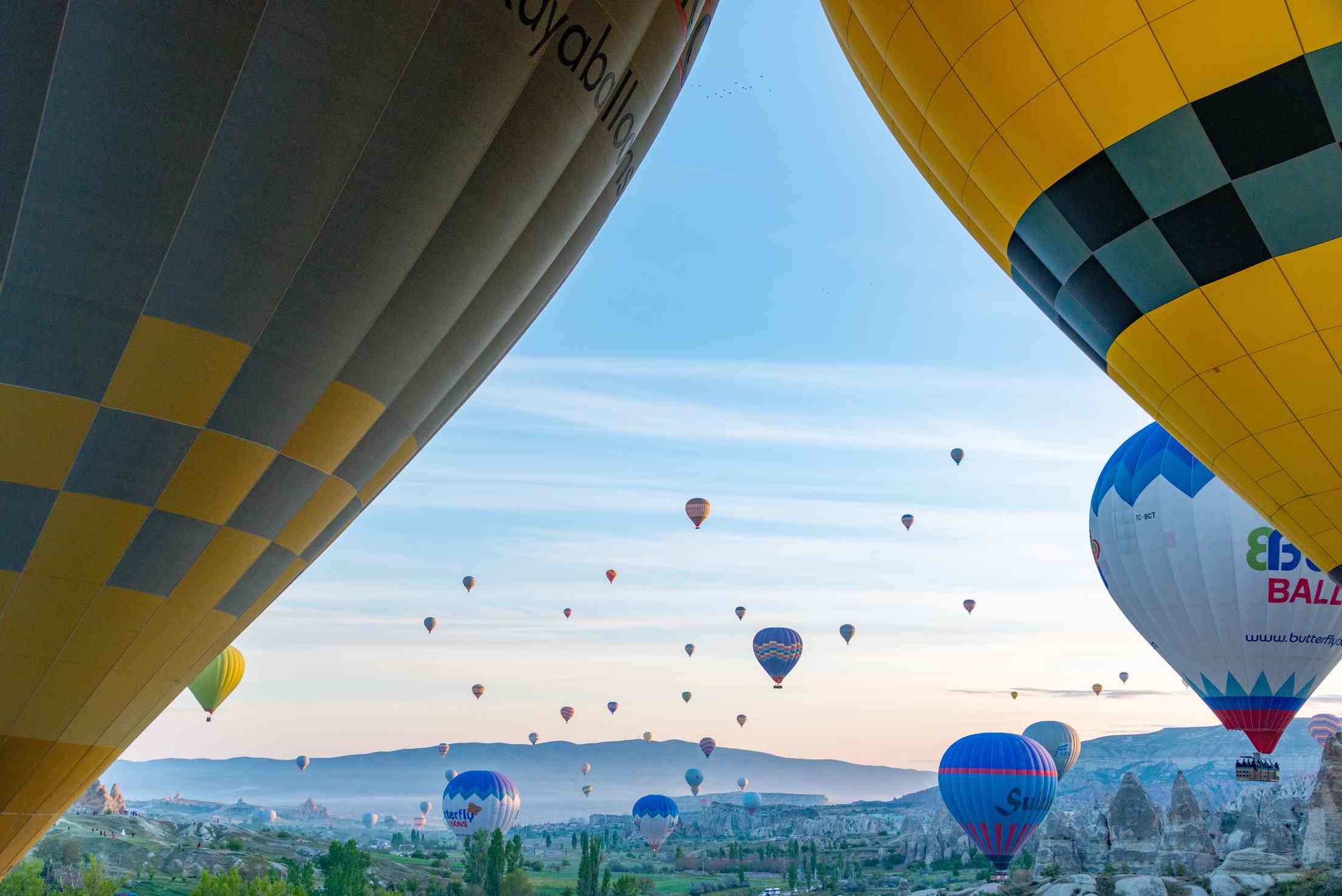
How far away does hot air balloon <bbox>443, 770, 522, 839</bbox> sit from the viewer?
205ft

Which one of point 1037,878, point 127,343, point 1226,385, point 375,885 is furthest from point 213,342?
point 375,885

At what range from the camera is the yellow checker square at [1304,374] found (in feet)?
24.5

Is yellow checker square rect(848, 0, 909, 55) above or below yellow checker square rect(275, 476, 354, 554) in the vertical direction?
above

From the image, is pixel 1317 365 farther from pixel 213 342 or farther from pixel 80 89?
pixel 80 89

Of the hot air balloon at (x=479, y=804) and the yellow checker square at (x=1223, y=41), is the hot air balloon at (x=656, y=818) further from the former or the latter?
the yellow checker square at (x=1223, y=41)

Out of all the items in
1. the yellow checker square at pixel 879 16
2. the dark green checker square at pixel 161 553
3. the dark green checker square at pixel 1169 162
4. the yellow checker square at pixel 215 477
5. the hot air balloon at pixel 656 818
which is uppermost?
the yellow checker square at pixel 879 16

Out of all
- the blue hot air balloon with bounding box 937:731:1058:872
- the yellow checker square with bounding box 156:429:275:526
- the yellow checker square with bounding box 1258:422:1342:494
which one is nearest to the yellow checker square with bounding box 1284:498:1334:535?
the yellow checker square with bounding box 1258:422:1342:494

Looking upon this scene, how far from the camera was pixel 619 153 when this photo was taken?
26.4 feet

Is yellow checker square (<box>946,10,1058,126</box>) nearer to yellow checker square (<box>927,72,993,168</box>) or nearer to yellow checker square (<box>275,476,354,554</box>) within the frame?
yellow checker square (<box>927,72,993,168</box>)

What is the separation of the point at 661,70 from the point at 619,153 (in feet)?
2.16

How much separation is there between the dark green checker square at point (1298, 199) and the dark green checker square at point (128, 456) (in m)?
6.95

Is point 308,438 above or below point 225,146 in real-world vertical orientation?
below

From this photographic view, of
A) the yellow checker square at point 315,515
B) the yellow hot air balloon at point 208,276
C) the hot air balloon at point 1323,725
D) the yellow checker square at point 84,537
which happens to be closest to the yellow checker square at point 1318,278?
the yellow hot air balloon at point 208,276

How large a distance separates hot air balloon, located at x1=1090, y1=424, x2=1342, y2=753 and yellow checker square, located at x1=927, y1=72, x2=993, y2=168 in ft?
45.6
